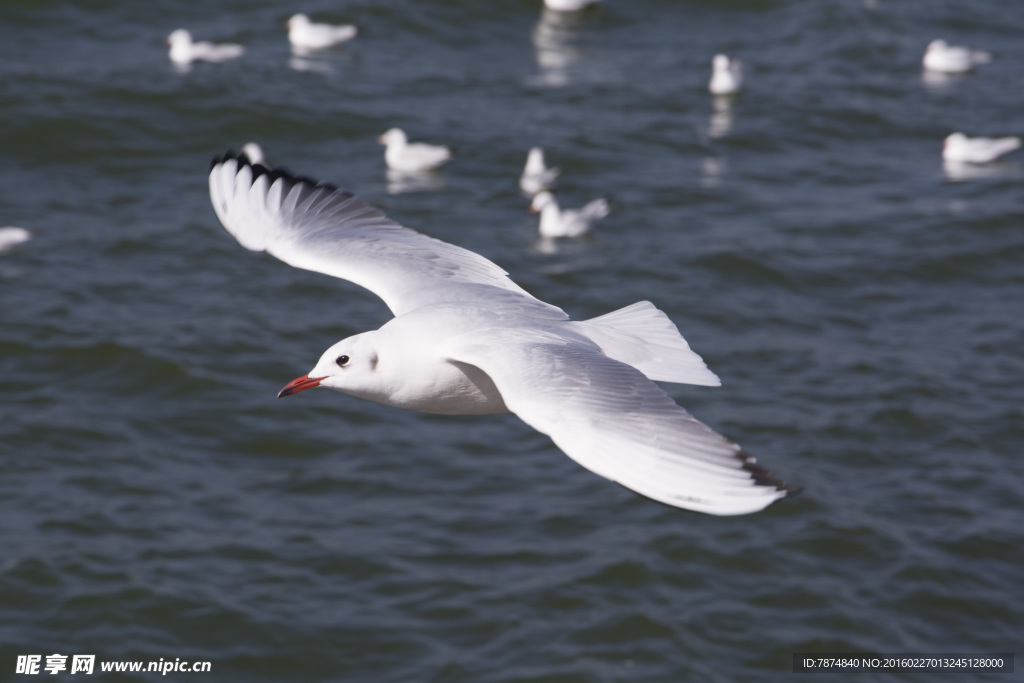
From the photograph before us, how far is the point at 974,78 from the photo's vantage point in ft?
57.3

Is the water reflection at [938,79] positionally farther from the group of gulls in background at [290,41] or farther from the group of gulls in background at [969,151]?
the group of gulls in background at [290,41]

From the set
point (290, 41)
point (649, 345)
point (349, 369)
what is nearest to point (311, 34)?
point (290, 41)

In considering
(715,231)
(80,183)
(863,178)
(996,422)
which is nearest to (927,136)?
(863,178)

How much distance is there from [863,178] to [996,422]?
4.64 metres

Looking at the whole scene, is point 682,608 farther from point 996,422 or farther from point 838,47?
point 838,47

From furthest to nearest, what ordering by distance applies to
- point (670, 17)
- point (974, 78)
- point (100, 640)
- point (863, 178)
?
point (670, 17) < point (974, 78) < point (863, 178) < point (100, 640)

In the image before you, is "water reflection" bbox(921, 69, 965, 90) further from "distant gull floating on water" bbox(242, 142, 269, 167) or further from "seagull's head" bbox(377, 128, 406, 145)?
"distant gull floating on water" bbox(242, 142, 269, 167)

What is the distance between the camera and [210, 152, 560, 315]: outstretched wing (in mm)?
6527

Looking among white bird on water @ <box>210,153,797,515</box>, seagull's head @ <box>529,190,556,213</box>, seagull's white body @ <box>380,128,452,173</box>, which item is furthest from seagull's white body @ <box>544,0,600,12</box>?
white bird on water @ <box>210,153,797,515</box>

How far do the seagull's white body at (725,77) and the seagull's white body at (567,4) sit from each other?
2976mm

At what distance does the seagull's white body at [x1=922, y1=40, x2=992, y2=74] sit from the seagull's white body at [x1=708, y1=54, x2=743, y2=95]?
2.72 m

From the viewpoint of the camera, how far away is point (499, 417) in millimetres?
10828

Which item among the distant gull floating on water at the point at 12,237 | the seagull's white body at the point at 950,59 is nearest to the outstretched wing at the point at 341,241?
the distant gull floating on water at the point at 12,237

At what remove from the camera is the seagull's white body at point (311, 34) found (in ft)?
54.7
